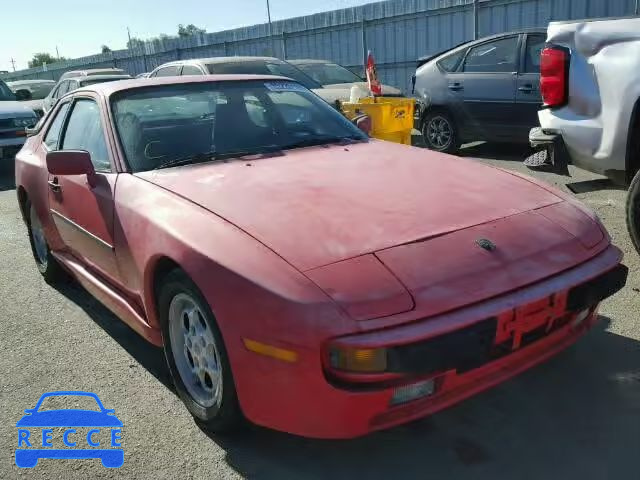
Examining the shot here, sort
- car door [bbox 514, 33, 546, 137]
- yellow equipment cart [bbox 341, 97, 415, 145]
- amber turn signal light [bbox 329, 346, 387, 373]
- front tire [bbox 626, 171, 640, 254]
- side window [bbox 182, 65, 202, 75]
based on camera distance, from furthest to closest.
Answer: side window [bbox 182, 65, 202, 75]
car door [bbox 514, 33, 546, 137]
yellow equipment cart [bbox 341, 97, 415, 145]
front tire [bbox 626, 171, 640, 254]
amber turn signal light [bbox 329, 346, 387, 373]

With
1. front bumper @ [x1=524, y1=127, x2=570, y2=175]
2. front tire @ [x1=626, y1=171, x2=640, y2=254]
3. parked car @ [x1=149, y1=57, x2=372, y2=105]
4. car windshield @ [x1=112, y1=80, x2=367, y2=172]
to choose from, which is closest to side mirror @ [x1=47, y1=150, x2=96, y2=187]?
car windshield @ [x1=112, y1=80, x2=367, y2=172]

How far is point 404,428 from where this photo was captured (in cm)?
249

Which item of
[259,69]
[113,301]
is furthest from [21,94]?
[113,301]

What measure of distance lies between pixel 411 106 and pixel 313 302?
5.95 metres

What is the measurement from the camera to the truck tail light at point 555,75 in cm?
376

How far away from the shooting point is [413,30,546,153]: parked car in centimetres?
779

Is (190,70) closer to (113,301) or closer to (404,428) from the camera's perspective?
(113,301)

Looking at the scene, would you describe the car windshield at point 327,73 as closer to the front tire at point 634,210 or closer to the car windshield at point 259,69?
the car windshield at point 259,69

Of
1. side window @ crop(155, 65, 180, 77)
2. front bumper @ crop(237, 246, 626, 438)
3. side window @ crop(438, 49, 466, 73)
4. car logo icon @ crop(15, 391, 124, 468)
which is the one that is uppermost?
side window @ crop(155, 65, 180, 77)

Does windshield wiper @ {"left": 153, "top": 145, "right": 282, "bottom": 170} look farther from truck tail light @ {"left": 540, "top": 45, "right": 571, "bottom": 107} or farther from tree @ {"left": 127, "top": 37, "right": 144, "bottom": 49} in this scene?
tree @ {"left": 127, "top": 37, "right": 144, "bottom": 49}

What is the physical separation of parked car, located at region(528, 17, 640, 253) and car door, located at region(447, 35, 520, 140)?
4207 mm

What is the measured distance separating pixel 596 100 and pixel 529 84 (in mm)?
4361

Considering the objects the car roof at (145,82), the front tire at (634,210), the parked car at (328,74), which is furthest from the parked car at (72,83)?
the front tire at (634,210)

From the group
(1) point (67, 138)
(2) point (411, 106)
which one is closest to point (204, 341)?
(1) point (67, 138)
